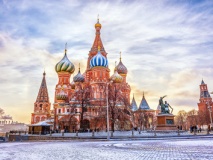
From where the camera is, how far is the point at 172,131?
111ft

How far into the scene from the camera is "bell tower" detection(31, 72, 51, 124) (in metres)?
72.9

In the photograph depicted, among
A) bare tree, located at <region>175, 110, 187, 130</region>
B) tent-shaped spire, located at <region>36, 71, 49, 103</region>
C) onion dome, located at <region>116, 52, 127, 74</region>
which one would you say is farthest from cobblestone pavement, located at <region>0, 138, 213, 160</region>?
bare tree, located at <region>175, 110, 187, 130</region>

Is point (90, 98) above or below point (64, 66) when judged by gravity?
below

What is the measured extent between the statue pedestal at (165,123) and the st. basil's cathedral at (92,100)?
7.16m

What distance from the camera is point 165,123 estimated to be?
35.6 metres

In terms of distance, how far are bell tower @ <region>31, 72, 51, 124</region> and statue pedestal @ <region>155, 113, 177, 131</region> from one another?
46834 millimetres

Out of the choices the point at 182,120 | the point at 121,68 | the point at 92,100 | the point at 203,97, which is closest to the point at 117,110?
the point at 92,100

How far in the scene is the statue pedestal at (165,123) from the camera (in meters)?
35.2

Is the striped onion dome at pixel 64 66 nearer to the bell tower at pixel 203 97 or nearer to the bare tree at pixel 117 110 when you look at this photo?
the bare tree at pixel 117 110

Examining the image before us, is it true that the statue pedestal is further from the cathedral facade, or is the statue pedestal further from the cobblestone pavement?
the cobblestone pavement

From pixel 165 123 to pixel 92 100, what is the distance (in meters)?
25.3

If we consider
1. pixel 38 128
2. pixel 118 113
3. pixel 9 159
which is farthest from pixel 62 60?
pixel 9 159

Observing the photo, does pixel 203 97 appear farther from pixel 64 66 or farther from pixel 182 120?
pixel 64 66

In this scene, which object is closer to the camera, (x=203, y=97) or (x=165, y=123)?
(x=165, y=123)
